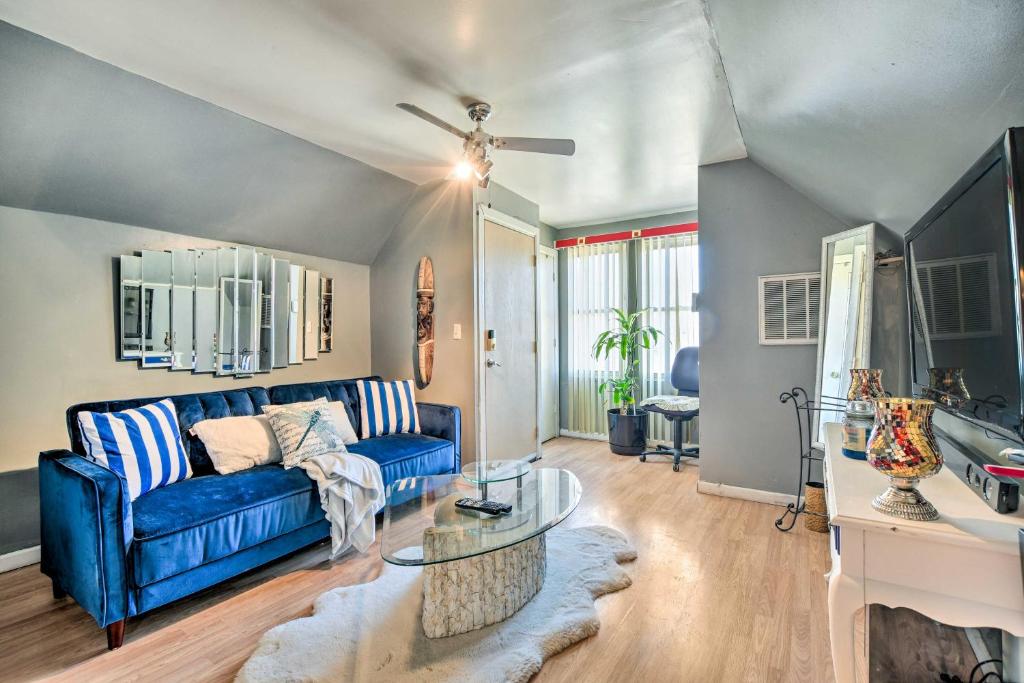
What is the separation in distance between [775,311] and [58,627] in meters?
4.06

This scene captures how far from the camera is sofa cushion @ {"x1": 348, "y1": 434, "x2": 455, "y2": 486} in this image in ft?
9.16

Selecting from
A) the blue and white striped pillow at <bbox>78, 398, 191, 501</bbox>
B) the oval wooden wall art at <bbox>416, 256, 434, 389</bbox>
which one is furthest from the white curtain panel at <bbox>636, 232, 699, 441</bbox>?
the blue and white striped pillow at <bbox>78, 398, 191, 501</bbox>

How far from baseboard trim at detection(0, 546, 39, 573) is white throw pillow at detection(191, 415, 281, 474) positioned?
0.99m

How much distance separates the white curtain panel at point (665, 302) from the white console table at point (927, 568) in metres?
3.36

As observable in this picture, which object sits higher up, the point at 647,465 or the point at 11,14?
the point at 11,14

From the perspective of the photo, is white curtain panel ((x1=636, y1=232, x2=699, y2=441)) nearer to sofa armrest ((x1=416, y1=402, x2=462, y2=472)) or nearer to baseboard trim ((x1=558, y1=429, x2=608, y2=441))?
baseboard trim ((x1=558, y1=429, x2=608, y2=441))

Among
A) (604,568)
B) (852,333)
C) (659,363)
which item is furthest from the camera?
(659,363)

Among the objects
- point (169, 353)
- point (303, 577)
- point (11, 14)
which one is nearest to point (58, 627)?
point (303, 577)

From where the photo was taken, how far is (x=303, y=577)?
225 centimetres

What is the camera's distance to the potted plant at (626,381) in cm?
448

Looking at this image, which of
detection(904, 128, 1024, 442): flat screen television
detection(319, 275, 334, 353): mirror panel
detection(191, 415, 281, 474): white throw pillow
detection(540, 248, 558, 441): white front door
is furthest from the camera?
detection(540, 248, 558, 441): white front door

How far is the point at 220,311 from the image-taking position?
307cm

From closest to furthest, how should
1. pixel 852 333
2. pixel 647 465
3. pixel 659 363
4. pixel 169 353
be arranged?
pixel 852 333
pixel 169 353
pixel 647 465
pixel 659 363

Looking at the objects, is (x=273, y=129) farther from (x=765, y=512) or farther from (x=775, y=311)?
(x=765, y=512)
